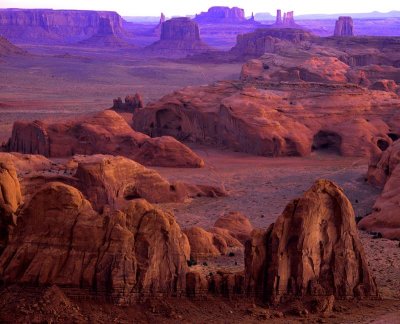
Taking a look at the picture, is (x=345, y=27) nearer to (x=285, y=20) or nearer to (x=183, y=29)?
(x=183, y=29)

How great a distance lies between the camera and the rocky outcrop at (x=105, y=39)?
552 ft

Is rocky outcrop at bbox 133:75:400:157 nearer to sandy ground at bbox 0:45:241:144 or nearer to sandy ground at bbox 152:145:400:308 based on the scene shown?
sandy ground at bbox 152:145:400:308

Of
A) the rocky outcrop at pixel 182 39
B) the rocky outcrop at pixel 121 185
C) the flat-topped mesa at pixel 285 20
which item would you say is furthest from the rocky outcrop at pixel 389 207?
the flat-topped mesa at pixel 285 20

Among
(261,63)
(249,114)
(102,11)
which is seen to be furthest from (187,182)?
(102,11)

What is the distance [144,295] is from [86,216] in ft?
6.18

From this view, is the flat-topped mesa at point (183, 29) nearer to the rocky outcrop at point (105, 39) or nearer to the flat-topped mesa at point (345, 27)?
the rocky outcrop at point (105, 39)

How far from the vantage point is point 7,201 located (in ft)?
55.4

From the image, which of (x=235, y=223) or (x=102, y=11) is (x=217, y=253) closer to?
(x=235, y=223)

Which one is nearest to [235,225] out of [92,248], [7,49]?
[92,248]

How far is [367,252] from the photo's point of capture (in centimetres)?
2031

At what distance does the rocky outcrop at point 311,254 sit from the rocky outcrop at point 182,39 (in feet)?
421

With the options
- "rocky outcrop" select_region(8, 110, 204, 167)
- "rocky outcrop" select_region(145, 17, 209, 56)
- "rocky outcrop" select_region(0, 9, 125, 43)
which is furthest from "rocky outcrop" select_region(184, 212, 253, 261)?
"rocky outcrop" select_region(0, 9, 125, 43)

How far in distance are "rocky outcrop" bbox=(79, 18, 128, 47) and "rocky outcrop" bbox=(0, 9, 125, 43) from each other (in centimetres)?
54

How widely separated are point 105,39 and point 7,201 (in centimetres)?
15780
